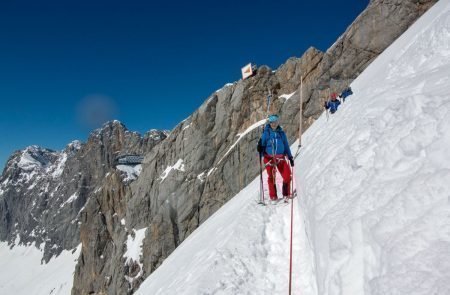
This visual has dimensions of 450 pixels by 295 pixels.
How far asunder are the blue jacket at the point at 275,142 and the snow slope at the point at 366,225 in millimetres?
1193

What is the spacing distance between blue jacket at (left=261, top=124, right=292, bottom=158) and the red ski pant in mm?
160

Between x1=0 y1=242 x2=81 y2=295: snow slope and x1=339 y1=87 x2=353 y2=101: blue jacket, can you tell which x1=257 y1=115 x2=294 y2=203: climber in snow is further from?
x1=0 y1=242 x2=81 y2=295: snow slope

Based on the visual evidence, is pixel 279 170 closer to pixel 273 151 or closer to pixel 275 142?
pixel 273 151

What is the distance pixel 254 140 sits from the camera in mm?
52125

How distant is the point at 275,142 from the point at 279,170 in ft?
2.80

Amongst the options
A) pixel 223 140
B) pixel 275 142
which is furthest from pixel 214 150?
pixel 275 142

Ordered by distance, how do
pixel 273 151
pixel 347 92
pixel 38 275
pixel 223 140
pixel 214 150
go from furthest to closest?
pixel 38 275
pixel 214 150
pixel 223 140
pixel 347 92
pixel 273 151

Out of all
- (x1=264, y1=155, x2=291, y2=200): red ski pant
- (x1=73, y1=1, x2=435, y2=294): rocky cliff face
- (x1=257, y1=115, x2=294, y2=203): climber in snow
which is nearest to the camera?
(x1=264, y1=155, x2=291, y2=200): red ski pant

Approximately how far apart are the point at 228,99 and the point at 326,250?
5384 centimetres

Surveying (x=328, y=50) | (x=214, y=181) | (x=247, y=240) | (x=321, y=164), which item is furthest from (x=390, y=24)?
(x=247, y=240)

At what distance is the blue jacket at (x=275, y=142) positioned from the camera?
10523 millimetres

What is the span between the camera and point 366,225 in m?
4.57

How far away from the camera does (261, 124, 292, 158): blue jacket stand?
1052cm

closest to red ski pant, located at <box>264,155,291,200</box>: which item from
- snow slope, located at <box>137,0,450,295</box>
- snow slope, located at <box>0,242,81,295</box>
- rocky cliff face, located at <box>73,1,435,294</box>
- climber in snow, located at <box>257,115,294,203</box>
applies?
climber in snow, located at <box>257,115,294,203</box>
